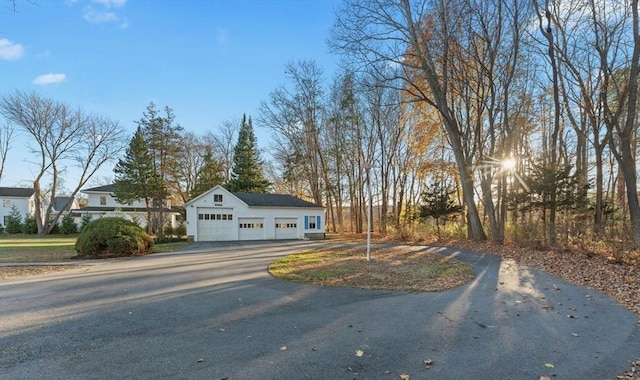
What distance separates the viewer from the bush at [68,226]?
106ft

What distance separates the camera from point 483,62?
15.4 m

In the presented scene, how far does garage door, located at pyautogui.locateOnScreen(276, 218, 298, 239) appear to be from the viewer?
2416 cm

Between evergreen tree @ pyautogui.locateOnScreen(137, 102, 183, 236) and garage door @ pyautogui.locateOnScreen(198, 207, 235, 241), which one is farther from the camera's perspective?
evergreen tree @ pyautogui.locateOnScreen(137, 102, 183, 236)

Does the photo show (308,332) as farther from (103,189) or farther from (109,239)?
(103,189)

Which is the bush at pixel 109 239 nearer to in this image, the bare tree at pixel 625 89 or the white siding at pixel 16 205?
the bare tree at pixel 625 89

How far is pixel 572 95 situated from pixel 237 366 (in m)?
19.0

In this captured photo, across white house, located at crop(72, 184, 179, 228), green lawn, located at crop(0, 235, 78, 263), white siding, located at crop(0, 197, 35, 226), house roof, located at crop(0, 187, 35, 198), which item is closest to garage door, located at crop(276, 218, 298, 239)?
green lawn, located at crop(0, 235, 78, 263)

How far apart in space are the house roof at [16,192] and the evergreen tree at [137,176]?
21.2 meters

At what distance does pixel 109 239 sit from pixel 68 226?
24104 millimetres

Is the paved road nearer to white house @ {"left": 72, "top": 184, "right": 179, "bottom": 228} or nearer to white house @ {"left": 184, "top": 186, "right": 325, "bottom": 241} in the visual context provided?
white house @ {"left": 184, "top": 186, "right": 325, "bottom": 241}

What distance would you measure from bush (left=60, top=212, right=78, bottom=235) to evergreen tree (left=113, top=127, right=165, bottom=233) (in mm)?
10381

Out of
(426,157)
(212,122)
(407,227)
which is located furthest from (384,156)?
(212,122)

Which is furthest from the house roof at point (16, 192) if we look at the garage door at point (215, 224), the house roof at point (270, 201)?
the house roof at point (270, 201)

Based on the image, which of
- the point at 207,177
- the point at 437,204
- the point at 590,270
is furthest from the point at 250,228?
the point at 590,270
